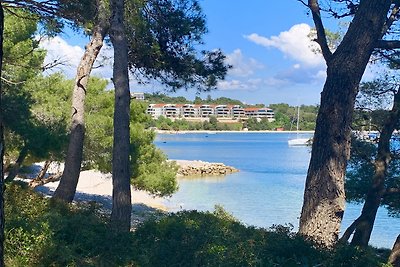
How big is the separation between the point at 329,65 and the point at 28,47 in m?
8.17

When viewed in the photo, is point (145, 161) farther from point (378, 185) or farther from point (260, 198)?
point (378, 185)

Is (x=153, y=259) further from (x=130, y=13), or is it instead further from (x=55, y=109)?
(x=55, y=109)

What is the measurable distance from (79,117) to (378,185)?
490 centimetres

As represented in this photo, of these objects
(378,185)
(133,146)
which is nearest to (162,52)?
(378,185)

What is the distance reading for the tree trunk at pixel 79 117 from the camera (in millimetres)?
9102

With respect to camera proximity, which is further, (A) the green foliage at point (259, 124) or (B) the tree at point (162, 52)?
(A) the green foliage at point (259, 124)

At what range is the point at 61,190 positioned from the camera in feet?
29.7

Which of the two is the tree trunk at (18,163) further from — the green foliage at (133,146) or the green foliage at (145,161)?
the green foliage at (145,161)

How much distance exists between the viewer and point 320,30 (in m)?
6.64

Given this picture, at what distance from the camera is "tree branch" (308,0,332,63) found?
630 cm

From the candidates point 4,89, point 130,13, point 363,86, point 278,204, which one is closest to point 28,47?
point 4,89

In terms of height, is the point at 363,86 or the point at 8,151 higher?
the point at 363,86

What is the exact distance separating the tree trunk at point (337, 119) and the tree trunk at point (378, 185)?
2.62 meters

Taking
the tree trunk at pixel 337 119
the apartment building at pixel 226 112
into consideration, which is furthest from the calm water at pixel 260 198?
the apartment building at pixel 226 112
